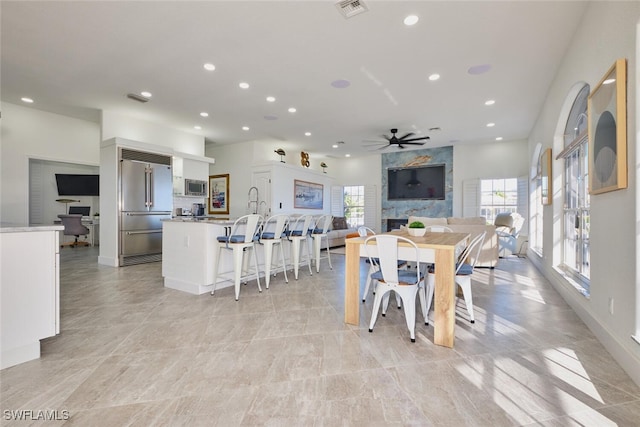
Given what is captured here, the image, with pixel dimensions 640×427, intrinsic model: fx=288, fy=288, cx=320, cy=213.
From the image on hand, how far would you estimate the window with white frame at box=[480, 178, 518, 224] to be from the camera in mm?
8055

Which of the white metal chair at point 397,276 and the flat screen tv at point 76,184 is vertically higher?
the flat screen tv at point 76,184

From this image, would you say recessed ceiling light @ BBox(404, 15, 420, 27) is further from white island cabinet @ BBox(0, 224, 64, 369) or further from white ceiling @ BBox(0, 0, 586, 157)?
white island cabinet @ BBox(0, 224, 64, 369)

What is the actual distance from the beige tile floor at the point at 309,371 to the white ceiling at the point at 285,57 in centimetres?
298

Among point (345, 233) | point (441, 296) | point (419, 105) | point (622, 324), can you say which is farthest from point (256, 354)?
point (345, 233)

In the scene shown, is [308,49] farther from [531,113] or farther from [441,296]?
[531,113]

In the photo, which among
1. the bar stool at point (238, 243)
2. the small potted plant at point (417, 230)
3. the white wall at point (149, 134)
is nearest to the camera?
the small potted plant at point (417, 230)

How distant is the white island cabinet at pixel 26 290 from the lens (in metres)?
1.89

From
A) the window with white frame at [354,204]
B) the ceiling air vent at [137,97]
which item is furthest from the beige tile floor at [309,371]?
the window with white frame at [354,204]

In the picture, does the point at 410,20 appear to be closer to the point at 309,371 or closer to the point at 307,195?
the point at 309,371

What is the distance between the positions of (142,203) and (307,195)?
15.1 ft

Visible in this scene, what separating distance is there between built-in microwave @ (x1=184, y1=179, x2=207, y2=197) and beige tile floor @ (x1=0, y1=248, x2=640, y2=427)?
3.80 meters

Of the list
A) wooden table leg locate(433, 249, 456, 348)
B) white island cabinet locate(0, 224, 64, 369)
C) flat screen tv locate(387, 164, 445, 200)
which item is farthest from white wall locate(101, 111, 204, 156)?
wooden table leg locate(433, 249, 456, 348)

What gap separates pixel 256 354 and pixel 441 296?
151cm

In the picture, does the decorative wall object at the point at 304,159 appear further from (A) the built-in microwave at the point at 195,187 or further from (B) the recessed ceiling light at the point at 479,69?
(B) the recessed ceiling light at the point at 479,69
